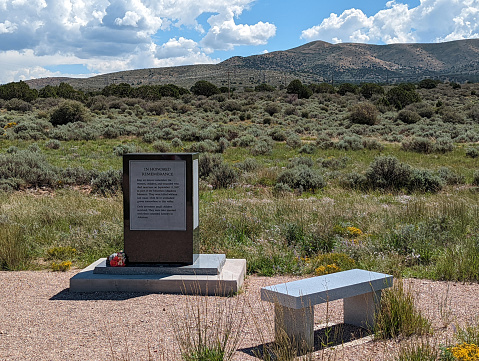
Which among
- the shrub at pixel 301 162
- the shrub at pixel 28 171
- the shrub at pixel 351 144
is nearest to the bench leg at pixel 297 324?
the shrub at pixel 28 171

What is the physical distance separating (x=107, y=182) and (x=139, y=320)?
10.1 meters

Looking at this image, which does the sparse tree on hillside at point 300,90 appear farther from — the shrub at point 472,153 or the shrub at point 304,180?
the shrub at point 304,180

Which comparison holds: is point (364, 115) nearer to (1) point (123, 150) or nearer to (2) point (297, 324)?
(1) point (123, 150)

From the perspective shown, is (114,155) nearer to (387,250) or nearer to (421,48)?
(387,250)

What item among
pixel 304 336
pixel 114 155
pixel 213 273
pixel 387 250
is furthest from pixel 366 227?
pixel 114 155

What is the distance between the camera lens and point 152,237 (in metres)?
6.77

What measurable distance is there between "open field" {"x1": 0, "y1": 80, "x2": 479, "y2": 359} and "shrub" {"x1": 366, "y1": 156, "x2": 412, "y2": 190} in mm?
32

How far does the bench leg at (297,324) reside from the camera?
14.0ft

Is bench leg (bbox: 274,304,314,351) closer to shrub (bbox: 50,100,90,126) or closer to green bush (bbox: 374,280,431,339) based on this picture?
green bush (bbox: 374,280,431,339)

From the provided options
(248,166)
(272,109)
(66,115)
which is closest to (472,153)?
(248,166)

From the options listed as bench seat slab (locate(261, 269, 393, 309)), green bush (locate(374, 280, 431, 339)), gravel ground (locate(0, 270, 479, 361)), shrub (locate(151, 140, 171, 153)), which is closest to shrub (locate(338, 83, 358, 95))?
shrub (locate(151, 140, 171, 153))

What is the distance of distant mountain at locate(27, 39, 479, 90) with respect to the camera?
125000 millimetres

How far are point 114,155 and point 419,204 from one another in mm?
13683

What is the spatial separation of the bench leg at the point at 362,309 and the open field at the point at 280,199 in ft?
2.97
